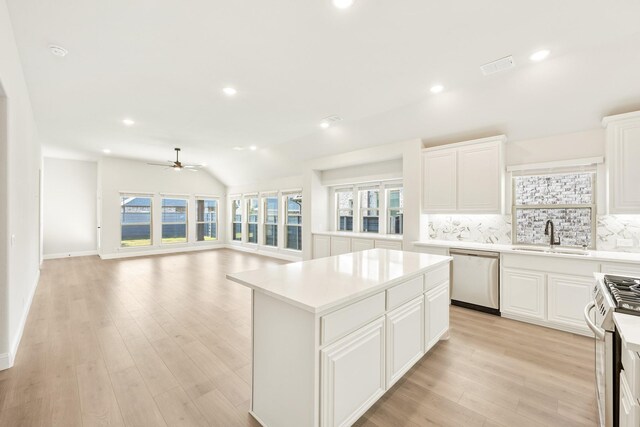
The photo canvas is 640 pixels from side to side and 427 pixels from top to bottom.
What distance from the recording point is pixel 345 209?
6582mm

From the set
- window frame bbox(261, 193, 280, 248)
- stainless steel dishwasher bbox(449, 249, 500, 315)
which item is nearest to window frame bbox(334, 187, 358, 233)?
window frame bbox(261, 193, 280, 248)

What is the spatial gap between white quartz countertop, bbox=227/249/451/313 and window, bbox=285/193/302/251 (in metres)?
5.33

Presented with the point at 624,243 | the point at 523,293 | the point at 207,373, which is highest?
the point at 624,243

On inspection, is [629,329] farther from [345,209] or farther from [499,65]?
[345,209]

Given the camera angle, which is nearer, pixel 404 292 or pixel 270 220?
pixel 404 292

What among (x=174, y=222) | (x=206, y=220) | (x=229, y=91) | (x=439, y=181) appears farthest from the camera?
(x=206, y=220)

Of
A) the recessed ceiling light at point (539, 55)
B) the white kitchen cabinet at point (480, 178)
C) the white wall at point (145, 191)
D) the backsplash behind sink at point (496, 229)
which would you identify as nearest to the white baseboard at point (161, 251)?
the white wall at point (145, 191)

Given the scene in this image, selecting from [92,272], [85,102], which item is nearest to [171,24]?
[85,102]

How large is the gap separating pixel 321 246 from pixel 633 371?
534cm

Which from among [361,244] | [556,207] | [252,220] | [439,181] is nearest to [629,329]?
[556,207]

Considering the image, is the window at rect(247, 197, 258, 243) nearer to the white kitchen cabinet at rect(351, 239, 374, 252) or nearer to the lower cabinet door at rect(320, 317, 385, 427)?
the white kitchen cabinet at rect(351, 239, 374, 252)

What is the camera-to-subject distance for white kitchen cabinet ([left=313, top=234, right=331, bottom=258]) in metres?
6.06

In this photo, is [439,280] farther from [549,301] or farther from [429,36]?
[429,36]

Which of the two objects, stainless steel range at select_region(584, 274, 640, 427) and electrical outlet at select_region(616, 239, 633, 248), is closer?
stainless steel range at select_region(584, 274, 640, 427)
